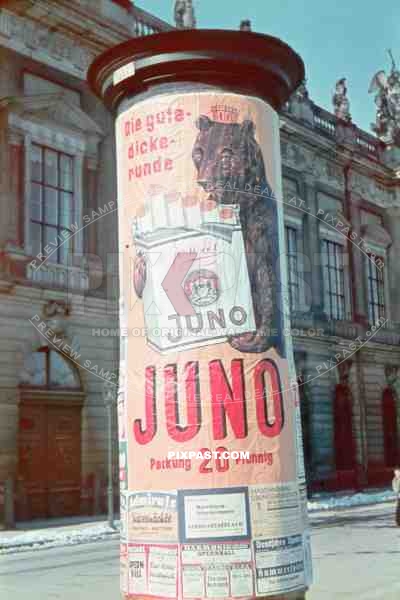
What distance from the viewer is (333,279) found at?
33.4 m

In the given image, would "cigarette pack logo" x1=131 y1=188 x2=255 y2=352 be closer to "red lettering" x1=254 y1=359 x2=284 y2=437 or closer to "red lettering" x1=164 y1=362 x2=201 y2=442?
"red lettering" x1=164 y1=362 x2=201 y2=442

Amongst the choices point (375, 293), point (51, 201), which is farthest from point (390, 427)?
point (51, 201)

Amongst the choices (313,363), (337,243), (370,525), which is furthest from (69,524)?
(337,243)

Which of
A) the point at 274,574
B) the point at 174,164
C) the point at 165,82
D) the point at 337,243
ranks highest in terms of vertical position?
the point at 337,243

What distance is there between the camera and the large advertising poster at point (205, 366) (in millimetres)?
5152

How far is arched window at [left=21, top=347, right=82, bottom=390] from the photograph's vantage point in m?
21.0

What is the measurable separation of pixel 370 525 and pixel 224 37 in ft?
47.8

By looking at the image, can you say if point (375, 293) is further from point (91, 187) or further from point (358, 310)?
point (91, 187)

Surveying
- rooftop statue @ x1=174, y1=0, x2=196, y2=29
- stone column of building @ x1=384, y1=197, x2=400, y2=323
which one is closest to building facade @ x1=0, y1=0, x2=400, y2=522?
rooftop statue @ x1=174, y1=0, x2=196, y2=29

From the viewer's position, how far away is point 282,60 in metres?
5.66

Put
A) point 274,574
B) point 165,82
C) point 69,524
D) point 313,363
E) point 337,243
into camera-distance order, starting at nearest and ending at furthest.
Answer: point 274,574 < point 165,82 < point 69,524 < point 313,363 < point 337,243

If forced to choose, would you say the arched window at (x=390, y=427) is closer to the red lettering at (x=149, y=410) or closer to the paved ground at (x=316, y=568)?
the paved ground at (x=316, y=568)

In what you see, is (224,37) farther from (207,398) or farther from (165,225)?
(207,398)

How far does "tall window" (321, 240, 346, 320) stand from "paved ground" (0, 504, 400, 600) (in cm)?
1588
